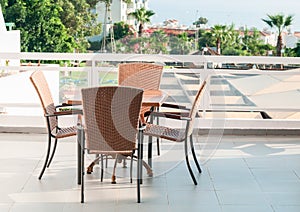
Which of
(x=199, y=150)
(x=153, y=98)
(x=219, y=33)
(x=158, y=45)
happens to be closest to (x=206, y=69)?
(x=199, y=150)

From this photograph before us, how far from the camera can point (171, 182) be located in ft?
15.1

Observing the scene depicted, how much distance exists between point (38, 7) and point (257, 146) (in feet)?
56.2

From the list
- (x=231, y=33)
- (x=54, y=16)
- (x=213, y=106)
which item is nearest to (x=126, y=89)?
(x=213, y=106)

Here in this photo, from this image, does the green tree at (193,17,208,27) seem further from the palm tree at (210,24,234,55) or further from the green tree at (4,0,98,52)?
the green tree at (4,0,98,52)

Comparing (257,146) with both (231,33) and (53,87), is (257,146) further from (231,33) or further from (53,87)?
(231,33)

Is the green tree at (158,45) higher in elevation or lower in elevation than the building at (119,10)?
lower

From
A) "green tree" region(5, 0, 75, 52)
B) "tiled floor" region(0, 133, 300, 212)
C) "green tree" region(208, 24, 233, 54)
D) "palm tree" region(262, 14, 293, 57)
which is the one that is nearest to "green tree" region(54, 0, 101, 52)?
"green tree" region(5, 0, 75, 52)

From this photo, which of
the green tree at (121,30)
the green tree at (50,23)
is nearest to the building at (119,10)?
the green tree at (121,30)

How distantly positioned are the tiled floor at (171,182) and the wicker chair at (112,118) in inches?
13.7

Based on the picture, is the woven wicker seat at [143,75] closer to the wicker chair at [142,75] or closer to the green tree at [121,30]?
the wicker chair at [142,75]

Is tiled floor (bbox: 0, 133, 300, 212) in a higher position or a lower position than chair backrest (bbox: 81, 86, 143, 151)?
lower

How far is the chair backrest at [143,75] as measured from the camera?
18.4 feet

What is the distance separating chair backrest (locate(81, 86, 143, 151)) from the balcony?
42cm

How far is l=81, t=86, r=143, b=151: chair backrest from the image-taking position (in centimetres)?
391
